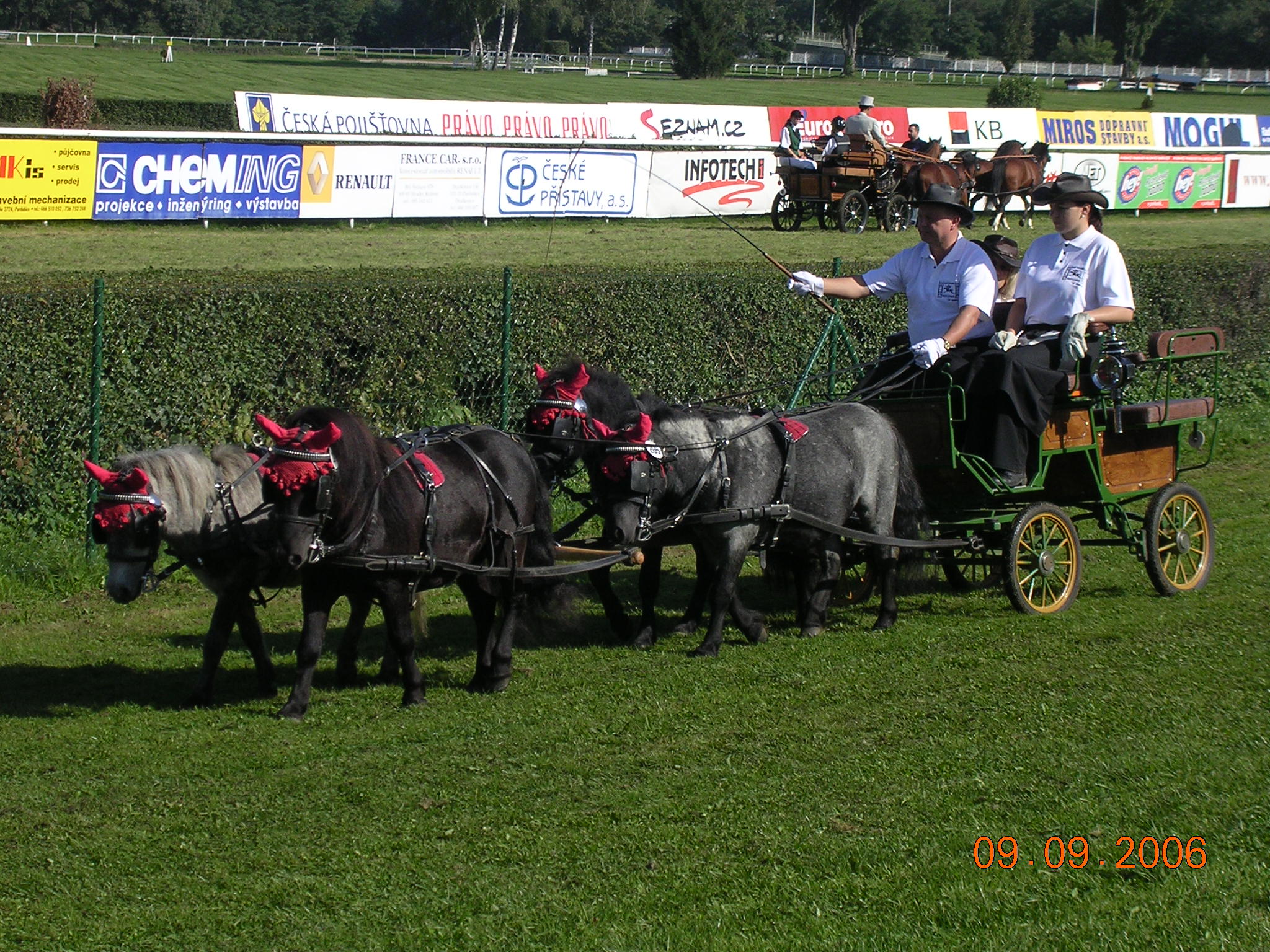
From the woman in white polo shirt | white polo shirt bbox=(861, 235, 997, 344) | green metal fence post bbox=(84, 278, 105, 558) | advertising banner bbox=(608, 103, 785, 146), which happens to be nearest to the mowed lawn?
the woman in white polo shirt

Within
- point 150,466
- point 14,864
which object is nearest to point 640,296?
point 150,466

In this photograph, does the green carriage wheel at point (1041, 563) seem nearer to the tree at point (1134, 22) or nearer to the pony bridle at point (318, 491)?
the pony bridle at point (318, 491)

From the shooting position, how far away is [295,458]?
20.7ft

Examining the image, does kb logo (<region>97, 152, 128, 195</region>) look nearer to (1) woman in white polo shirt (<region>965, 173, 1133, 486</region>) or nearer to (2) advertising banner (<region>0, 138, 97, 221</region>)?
(2) advertising banner (<region>0, 138, 97, 221</region>)

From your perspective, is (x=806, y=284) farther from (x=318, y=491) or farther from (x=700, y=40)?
(x=700, y=40)

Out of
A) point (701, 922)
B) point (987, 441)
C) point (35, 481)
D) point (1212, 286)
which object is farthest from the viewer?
point (1212, 286)

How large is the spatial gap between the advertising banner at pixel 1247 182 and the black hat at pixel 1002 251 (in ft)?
89.9

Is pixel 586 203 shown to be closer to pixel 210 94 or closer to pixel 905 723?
pixel 905 723

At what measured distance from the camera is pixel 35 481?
920 cm

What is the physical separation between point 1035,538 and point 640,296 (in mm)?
4268

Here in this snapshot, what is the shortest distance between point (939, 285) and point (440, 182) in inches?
699

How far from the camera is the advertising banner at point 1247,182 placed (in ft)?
114

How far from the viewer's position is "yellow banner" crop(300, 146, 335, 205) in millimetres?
23672
